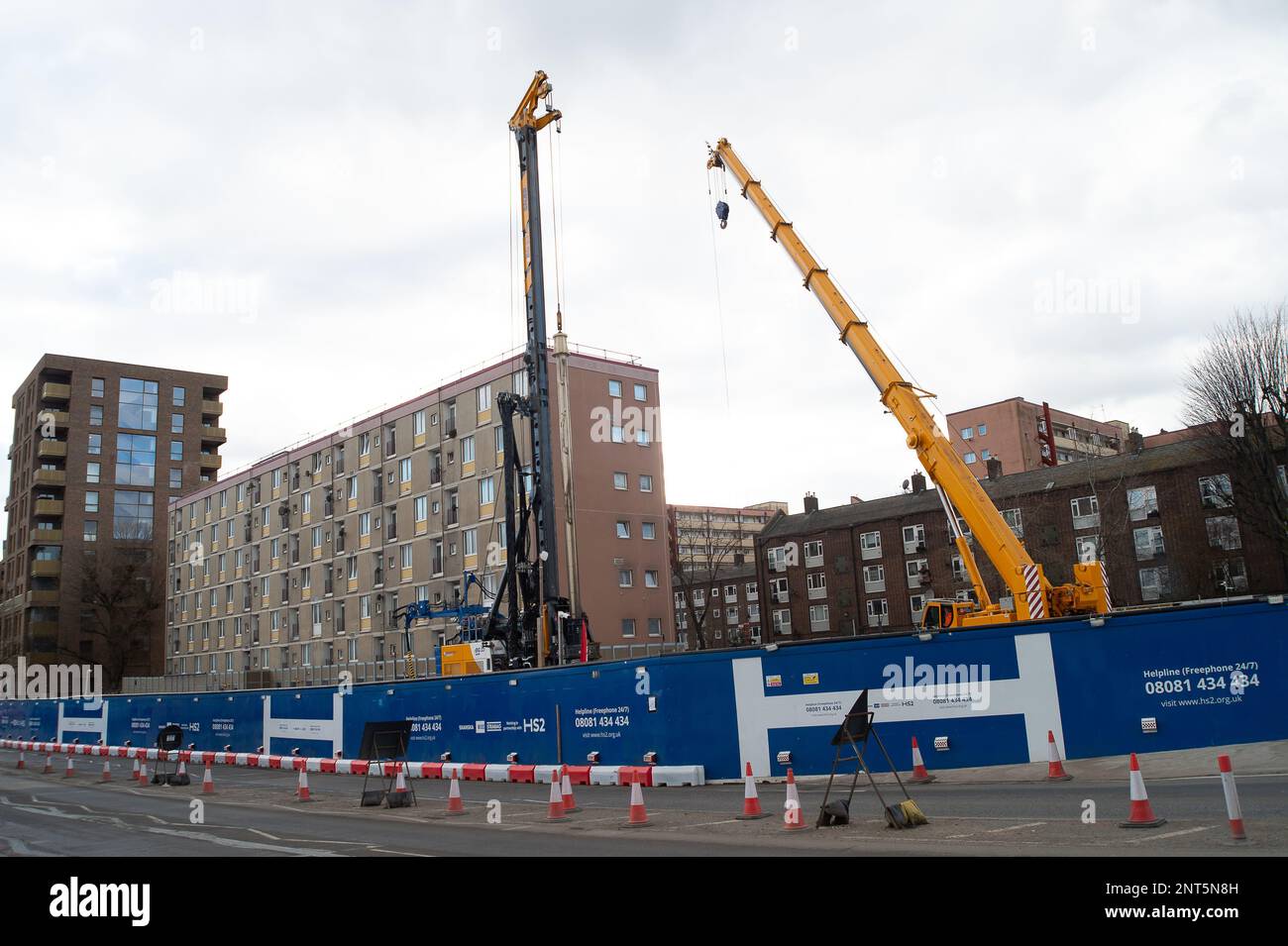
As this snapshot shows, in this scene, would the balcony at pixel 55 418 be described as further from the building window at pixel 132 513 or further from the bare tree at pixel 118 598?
the bare tree at pixel 118 598

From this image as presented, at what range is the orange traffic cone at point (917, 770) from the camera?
16.2 meters

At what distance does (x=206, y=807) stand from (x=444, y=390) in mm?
35347

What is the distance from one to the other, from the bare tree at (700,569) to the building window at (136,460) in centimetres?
5081

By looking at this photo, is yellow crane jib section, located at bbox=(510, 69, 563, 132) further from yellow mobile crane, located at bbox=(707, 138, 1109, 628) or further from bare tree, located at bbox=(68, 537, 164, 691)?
bare tree, located at bbox=(68, 537, 164, 691)

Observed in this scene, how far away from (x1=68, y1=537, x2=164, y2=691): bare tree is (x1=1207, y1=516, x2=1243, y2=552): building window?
8295cm

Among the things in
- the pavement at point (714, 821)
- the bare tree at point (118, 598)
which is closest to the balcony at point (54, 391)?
the bare tree at point (118, 598)

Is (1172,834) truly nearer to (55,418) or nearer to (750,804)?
(750,804)

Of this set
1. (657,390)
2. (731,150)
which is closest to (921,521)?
(657,390)

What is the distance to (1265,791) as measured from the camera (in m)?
12.2

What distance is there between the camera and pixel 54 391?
87875 mm

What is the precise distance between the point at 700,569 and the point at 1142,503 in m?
69.3

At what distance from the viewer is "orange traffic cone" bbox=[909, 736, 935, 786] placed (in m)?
16.2

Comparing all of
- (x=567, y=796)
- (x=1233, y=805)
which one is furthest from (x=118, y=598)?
(x=1233, y=805)
